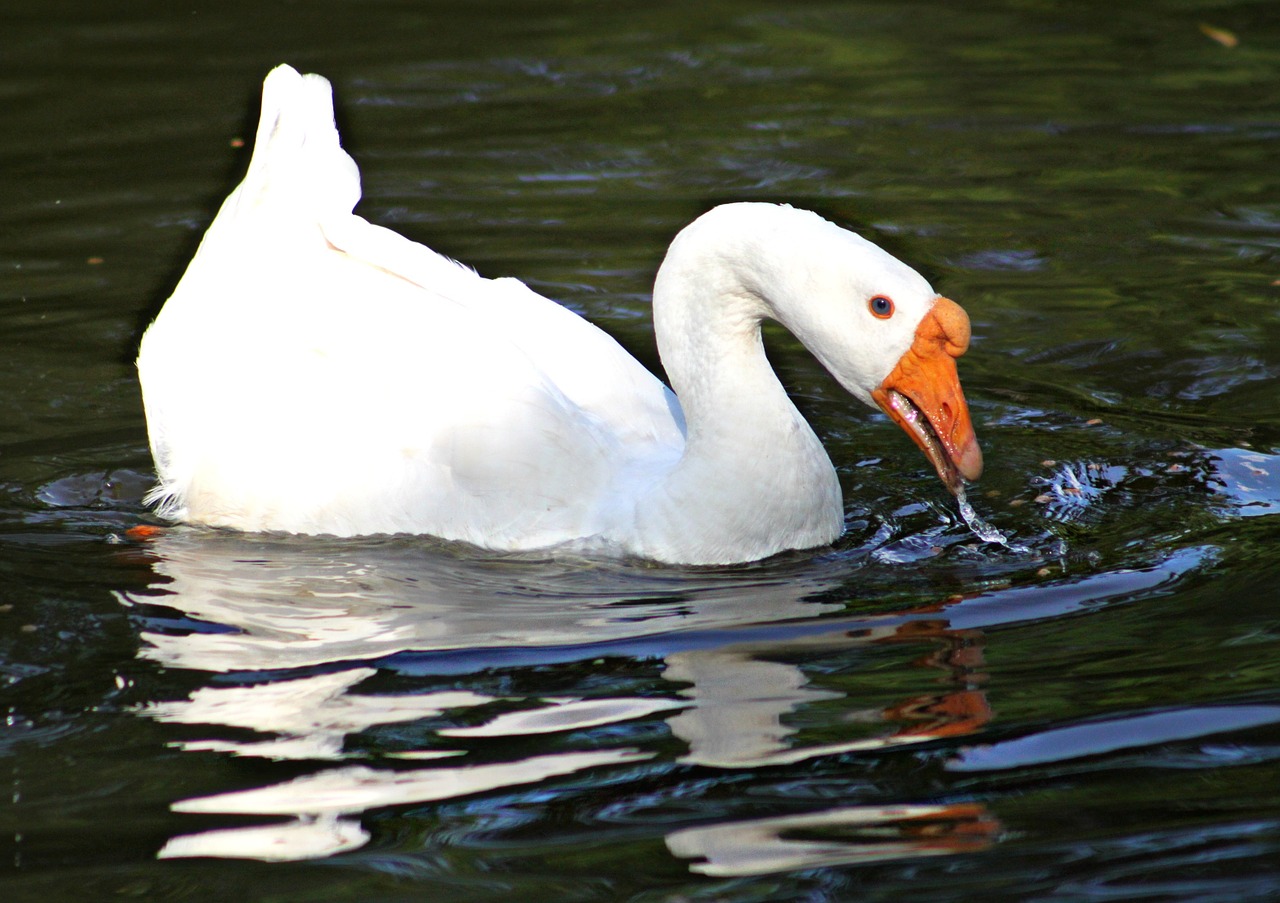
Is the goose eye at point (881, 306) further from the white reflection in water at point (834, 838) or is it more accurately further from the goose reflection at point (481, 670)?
the white reflection in water at point (834, 838)

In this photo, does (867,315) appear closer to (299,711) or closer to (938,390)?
(938,390)

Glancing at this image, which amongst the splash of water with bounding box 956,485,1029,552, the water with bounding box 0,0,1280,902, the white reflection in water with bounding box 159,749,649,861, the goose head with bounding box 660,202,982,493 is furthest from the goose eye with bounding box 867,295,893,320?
the white reflection in water with bounding box 159,749,649,861

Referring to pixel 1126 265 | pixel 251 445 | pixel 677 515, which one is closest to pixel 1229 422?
pixel 1126 265

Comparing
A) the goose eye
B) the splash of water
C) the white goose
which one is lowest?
the splash of water

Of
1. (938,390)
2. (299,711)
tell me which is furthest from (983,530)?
(299,711)

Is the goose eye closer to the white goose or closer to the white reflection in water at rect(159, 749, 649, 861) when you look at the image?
the white goose

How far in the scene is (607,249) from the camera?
8.46 meters

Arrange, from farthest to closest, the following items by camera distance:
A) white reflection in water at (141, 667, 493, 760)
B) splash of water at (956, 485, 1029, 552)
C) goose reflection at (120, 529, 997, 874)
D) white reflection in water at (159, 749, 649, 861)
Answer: splash of water at (956, 485, 1029, 552)
white reflection in water at (141, 667, 493, 760)
goose reflection at (120, 529, 997, 874)
white reflection in water at (159, 749, 649, 861)

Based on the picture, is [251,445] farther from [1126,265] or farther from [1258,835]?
[1126,265]

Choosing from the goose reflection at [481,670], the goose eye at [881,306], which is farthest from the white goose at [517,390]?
Answer: the goose reflection at [481,670]

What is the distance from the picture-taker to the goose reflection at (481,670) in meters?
3.85

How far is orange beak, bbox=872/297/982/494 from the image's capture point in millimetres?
4844

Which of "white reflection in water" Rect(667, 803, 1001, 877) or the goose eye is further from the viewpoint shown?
the goose eye

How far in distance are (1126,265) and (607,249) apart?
260 cm
